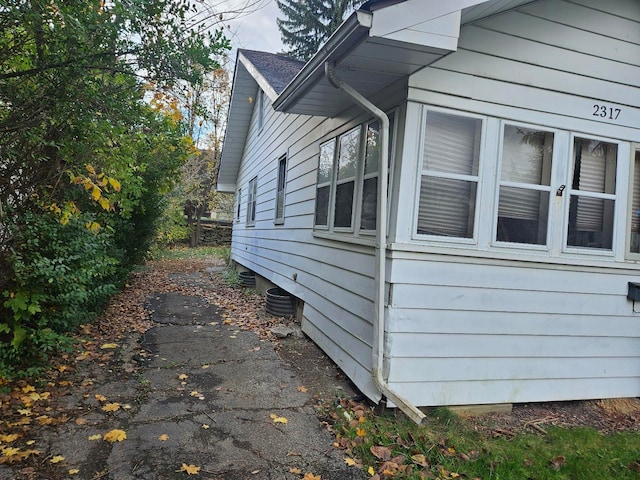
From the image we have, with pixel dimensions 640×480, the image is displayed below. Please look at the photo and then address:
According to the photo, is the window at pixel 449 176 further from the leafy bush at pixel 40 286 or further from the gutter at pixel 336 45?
the leafy bush at pixel 40 286

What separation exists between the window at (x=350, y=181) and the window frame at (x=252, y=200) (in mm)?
5456

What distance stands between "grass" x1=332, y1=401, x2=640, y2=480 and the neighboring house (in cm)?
27

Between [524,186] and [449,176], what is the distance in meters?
0.78

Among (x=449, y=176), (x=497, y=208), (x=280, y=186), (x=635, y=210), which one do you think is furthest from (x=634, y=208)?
(x=280, y=186)

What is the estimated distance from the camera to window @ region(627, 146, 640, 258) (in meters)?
4.18

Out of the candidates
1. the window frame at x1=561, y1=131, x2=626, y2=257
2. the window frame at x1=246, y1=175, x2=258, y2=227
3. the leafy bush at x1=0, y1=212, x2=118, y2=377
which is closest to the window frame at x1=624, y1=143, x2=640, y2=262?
the window frame at x1=561, y1=131, x2=626, y2=257

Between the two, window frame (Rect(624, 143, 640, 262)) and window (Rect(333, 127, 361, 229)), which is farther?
window (Rect(333, 127, 361, 229))

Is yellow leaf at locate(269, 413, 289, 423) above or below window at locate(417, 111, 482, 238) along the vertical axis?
below

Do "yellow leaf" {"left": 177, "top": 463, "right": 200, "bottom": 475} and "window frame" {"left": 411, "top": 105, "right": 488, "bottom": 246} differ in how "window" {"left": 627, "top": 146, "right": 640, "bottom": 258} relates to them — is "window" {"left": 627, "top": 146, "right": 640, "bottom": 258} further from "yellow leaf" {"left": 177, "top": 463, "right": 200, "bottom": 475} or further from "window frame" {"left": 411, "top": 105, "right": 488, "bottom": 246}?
"yellow leaf" {"left": 177, "top": 463, "right": 200, "bottom": 475}

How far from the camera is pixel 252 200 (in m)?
11.6

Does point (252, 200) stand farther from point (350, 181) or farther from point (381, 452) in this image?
point (381, 452)

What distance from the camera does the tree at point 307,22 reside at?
24219 mm

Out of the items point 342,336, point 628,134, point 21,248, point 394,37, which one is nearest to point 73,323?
point 21,248

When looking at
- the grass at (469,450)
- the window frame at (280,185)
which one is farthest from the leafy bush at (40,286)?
the window frame at (280,185)
